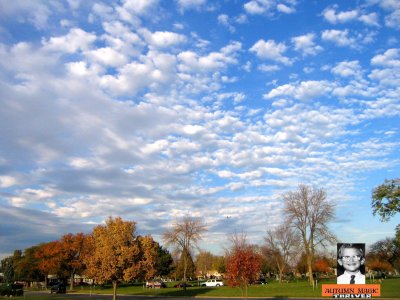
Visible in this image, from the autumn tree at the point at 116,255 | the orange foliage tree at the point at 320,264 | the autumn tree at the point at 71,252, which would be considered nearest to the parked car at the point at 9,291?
the autumn tree at the point at 71,252

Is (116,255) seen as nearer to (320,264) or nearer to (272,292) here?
(272,292)

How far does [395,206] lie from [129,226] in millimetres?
24918

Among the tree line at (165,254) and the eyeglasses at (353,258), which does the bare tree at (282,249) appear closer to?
the tree line at (165,254)

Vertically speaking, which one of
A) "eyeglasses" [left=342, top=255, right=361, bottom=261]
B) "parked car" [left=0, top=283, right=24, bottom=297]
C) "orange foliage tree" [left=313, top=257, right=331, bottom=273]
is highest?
"eyeglasses" [left=342, top=255, right=361, bottom=261]

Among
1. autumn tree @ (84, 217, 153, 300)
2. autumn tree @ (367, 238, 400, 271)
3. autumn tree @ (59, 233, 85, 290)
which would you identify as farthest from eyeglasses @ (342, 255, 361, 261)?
autumn tree @ (367, 238, 400, 271)

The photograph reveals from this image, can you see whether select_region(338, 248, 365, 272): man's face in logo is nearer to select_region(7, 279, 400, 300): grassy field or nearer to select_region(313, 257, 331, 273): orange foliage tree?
select_region(7, 279, 400, 300): grassy field

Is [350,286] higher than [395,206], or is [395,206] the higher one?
[395,206]

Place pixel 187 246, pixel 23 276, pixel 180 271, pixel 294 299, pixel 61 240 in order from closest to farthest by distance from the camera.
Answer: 1. pixel 294 299
2. pixel 187 246
3. pixel 61 240
4. pixel 180 271
5. pixel 23 276

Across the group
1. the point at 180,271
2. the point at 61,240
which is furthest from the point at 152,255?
the point at 180,271

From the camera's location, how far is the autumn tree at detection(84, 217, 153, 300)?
38.1m

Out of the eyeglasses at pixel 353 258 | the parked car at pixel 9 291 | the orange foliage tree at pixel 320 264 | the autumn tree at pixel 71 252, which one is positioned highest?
the eyeglasses at pixel 353 258

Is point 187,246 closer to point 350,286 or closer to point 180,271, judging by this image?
point 350,286

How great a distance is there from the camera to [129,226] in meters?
39.3

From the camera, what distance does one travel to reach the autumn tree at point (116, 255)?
38.1m
